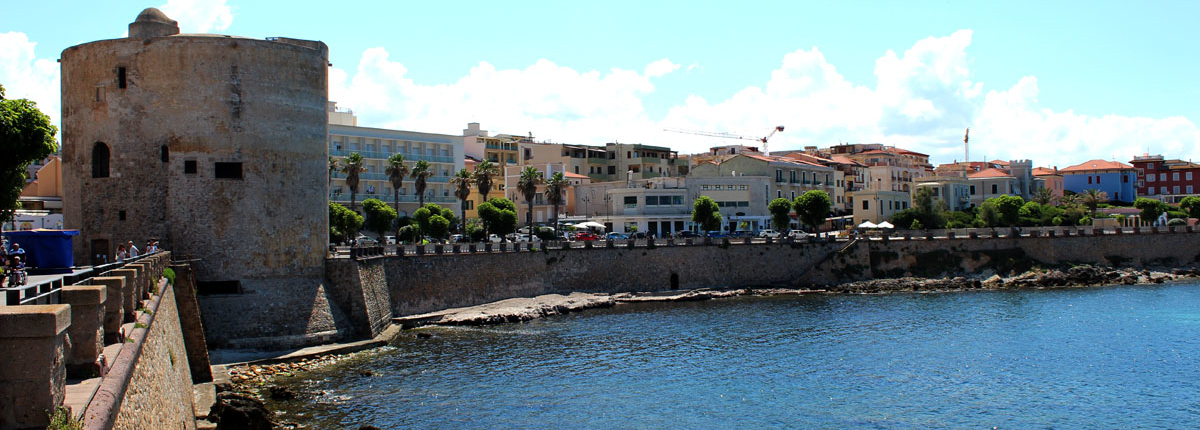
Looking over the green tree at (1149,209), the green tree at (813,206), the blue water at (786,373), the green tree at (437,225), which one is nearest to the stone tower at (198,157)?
the blue water at (786,373)

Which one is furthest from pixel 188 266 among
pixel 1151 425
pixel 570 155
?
pixel 570 155

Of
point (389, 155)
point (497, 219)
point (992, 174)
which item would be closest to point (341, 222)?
point (497, 219)

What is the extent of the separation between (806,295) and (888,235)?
486 inches

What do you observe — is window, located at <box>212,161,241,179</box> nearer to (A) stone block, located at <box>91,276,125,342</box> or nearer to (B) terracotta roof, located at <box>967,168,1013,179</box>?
(A) stone block, located at <box>91,276,125,342</box>

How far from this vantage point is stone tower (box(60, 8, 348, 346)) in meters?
32.3

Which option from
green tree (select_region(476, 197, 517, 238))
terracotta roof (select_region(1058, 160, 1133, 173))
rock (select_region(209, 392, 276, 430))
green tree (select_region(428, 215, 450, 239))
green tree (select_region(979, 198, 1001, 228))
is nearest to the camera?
rock (select_region(209, 392, 276, 430))

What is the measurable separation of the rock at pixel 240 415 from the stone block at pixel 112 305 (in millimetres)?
9636

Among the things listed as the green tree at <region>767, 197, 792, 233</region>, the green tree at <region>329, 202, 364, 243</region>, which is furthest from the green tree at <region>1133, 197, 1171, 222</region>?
the green tree at <region>329, 202, 364, 243</region>

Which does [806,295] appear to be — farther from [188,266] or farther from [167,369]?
[167,369]

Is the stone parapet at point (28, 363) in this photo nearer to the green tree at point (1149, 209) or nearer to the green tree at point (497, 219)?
the green tree at point (497, 219)

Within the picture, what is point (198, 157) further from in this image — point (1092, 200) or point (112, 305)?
point (1092, 200)

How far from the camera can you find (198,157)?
32.6m

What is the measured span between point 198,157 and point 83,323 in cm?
2289

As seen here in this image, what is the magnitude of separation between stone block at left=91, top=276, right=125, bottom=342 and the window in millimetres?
19743
